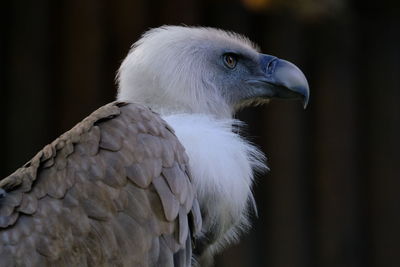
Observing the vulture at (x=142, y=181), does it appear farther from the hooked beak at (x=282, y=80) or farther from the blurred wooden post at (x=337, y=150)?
the blurred wooden post at (x=337, y=150)

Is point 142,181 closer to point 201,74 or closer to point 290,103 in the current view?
point 201,74

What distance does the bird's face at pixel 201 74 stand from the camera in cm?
358

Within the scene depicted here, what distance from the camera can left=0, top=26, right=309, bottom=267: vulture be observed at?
315 centimetres

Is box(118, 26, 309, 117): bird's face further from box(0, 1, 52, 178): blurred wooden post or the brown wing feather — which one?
box(0, 1, 52, 178): blurred wooden post

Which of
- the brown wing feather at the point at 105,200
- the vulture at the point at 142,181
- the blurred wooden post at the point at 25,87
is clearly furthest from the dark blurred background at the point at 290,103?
the brown wing feather at the point at 105,200

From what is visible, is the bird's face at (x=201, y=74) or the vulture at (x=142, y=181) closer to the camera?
the vulture at (x=142, y=181)

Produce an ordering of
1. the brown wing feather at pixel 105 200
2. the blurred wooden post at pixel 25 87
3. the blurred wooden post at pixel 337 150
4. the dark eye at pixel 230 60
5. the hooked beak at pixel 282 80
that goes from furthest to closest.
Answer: the blurred wooden post at pixel 337 150 → the blurred wooden post at pixel 25 87 → the dark eye at pixel 230 60 → the hooked beak at pixel 282 80 → the brown wing feather at pixel 105 200

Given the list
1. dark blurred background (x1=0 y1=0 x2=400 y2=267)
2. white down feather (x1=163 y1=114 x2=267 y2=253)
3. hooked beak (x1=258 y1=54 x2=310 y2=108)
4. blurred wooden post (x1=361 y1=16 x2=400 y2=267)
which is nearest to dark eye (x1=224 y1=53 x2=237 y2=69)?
hooked beak (x1=258 y1=54 x2=310 y2=108)

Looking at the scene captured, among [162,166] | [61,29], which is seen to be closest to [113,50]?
[61,29]

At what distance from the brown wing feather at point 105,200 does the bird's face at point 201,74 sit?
8.4 inches

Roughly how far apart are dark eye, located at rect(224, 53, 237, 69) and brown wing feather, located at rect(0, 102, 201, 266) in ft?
2.08

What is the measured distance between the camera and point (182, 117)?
3502 mm

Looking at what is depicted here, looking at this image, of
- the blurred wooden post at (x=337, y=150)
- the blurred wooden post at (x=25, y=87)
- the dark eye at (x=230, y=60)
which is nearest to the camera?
the dark eye at (x=230, y=60)

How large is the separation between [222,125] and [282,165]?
3.31m
